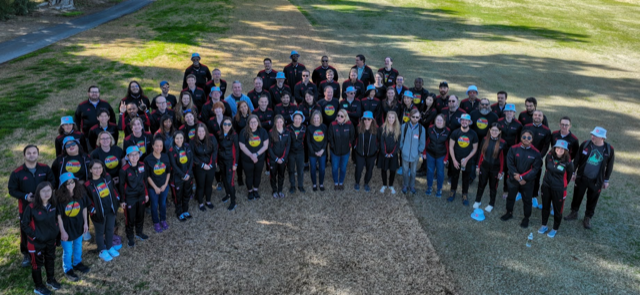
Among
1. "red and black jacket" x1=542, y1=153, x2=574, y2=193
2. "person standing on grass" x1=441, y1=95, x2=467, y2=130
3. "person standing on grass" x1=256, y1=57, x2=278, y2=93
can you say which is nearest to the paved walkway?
"person standing on grass" x1=256, y1=57, x2=278, y2=93

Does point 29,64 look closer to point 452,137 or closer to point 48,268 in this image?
point 48,268

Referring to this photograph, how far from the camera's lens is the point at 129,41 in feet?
65.6

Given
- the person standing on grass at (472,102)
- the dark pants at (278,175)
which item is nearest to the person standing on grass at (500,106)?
the person standing on grass at (472,102)

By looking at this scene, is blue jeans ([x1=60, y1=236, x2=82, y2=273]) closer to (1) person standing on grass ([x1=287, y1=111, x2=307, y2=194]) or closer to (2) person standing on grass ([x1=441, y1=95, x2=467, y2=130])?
(1) person standing on grass ([x1=287, y1=111, x2=307, y2=194])

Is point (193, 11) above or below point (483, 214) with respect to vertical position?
above

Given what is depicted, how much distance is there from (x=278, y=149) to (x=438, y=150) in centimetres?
338

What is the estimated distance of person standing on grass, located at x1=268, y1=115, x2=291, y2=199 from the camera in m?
8.16

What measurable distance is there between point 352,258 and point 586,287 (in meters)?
3.65

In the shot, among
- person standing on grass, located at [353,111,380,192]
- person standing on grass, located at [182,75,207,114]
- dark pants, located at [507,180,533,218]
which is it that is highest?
person standing on grass, located at [182,75,207,114]

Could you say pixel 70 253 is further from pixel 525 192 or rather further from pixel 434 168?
pixel 525 192

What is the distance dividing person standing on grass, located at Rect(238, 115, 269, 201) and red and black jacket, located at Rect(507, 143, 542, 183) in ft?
15.7

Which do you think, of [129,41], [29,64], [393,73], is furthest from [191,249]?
[129,41]

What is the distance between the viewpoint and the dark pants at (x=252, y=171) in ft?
27.0

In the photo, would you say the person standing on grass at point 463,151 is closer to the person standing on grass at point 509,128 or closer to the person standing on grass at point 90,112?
the person standing on grass at point 509,128
